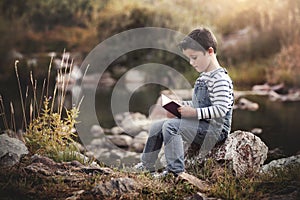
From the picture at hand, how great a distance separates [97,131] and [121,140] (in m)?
0.55

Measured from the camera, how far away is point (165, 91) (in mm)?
8664

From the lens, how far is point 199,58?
121 inches

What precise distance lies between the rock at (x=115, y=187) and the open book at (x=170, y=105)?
0.48 meters

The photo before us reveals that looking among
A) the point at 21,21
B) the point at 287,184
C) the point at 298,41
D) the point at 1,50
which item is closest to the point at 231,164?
the point at 287,184

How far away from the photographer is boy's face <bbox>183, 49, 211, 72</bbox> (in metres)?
3.05

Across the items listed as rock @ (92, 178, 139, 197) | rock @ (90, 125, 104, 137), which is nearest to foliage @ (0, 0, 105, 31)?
rock @ (90, 125, 104, 137)

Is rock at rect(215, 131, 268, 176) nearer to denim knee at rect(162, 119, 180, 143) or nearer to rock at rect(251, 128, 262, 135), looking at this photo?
denim knee at rect(162, 119, 180, 143)

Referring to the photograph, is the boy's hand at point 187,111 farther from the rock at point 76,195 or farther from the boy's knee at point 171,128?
the rock at point 76,195

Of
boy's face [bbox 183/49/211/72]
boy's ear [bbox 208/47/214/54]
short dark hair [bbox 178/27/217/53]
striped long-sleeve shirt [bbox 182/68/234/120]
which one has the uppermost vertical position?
short dark hair [bbox 178/27/217/53]

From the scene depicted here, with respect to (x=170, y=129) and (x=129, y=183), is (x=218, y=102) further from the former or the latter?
(x=129, y=183)

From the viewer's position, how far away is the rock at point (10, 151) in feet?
9.96

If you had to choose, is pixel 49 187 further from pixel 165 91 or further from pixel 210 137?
pixel 165 91

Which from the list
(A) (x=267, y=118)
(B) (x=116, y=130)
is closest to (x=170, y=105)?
(B) (x=116, y=130)

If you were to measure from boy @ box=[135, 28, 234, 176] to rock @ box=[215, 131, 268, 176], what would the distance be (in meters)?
0.06
